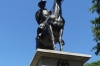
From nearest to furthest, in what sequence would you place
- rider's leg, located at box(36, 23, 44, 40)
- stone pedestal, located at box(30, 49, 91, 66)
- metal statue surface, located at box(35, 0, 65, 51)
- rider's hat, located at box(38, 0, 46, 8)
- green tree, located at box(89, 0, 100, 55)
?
stone pedestal, located at box(30, 49, 91, 66) → metal statue surface, located at box(35, 0, 65, 51) → rider's leg, located at box(36, 23, 44, 40) → rider's hat, located at box(38, 0, 46, 8) → green tree, located at box(89, 0, 100, 55)

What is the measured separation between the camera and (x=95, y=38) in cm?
1625

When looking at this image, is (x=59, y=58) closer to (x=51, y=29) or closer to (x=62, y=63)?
(x=62, y=63)

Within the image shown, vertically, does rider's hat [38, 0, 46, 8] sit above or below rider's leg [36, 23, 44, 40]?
above

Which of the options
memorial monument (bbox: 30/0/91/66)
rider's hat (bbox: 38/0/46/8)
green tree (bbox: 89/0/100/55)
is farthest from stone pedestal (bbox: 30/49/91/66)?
green tree (bbox: 89/0/100/55)

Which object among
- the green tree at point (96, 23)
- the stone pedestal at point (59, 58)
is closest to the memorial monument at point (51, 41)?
the stone pedestal at point (59, 58)

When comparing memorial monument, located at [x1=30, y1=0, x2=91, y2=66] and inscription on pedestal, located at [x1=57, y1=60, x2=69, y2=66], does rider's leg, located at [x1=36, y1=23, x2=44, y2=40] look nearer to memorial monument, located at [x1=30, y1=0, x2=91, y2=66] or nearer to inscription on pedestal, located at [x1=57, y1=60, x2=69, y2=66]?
memorial monument, located at [x1=30, y1=0, x2=91, y2=66]

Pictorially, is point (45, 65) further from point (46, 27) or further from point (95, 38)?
point (95, 38)

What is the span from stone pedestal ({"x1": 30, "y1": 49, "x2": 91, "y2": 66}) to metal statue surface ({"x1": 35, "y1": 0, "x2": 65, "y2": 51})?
2.24 ft

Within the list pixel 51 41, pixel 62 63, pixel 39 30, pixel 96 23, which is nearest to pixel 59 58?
pixel 62 63

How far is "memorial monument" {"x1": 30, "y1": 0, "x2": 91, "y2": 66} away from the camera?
6.41 metres

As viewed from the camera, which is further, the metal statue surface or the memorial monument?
the metal statue surface

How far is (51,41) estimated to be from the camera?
7.46m

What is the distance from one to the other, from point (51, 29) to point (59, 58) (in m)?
1.33

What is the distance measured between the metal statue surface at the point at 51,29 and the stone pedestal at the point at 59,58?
0.68 metres
